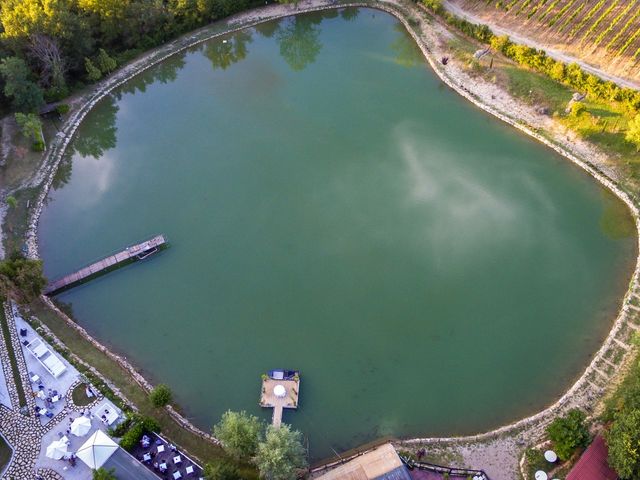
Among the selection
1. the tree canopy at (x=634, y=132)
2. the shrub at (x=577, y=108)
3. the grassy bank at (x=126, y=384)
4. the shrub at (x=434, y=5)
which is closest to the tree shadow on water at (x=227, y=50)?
the shrub at (x=434, y=5)

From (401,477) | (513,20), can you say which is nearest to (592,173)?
(513,20)

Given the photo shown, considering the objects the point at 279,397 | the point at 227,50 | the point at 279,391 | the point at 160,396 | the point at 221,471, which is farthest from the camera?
the point at 227,50

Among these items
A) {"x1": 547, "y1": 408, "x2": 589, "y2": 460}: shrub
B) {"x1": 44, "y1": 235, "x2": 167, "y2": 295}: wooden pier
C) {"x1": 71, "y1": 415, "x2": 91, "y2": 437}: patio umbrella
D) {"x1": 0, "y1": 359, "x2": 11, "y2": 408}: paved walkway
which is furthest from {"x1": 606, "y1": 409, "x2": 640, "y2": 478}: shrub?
{"x1": 0, "y1": 359, "x2": 11, "y2": 408}: paved walkway

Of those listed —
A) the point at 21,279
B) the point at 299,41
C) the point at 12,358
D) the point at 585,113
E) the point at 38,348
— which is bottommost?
the point at 585,113

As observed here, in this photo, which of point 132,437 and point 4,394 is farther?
point 4,394

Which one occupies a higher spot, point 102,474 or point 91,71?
point 91,71

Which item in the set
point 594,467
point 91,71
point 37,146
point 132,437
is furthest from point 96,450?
point 91,71

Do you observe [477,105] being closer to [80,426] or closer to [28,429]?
[80,426]

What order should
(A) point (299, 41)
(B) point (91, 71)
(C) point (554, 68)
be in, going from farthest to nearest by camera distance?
(A) point (299, 41), (B) point (91, 71), (C) point (554, 68)

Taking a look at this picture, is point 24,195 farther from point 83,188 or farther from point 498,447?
point 498,447
